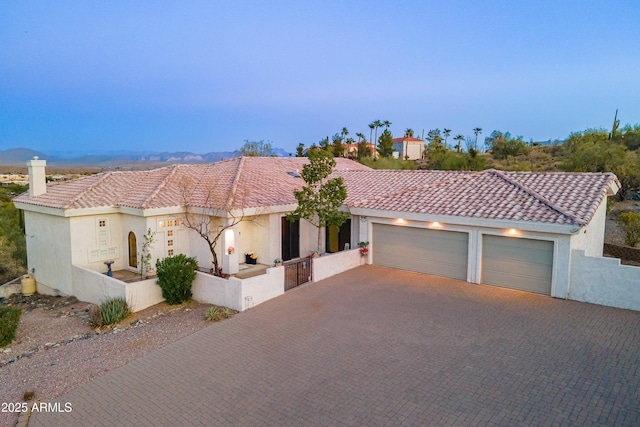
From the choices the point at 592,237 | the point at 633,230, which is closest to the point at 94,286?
the point at 592,237

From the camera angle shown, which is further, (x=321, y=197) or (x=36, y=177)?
(x=36, y=177)

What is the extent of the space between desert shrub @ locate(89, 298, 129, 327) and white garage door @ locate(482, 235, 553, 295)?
13528 mm

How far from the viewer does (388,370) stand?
1000cm

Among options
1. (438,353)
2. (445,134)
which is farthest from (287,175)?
(445,134)

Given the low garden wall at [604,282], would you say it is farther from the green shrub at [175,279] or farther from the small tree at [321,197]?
the green shrub at [175,279]

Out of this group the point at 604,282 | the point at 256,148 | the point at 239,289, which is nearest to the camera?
the point at 604,282

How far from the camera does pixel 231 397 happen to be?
914 cm

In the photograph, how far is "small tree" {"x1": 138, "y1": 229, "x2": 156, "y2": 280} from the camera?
1847 cm

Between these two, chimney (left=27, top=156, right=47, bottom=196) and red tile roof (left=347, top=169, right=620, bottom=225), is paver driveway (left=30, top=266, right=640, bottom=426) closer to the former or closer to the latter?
red tile roof (left=347, top=169, right=620, bottom=225)

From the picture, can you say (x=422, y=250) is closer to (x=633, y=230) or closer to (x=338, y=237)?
(x=338, y=237)

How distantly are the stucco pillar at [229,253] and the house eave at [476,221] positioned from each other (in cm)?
564

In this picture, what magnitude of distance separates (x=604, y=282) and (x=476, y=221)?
4.51 metres

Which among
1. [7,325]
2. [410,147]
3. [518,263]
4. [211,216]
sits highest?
[410,147]

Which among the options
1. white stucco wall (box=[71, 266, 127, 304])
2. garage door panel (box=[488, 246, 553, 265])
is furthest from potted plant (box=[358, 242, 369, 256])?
white stucco wall (box=[71, 266, 127, 304])
